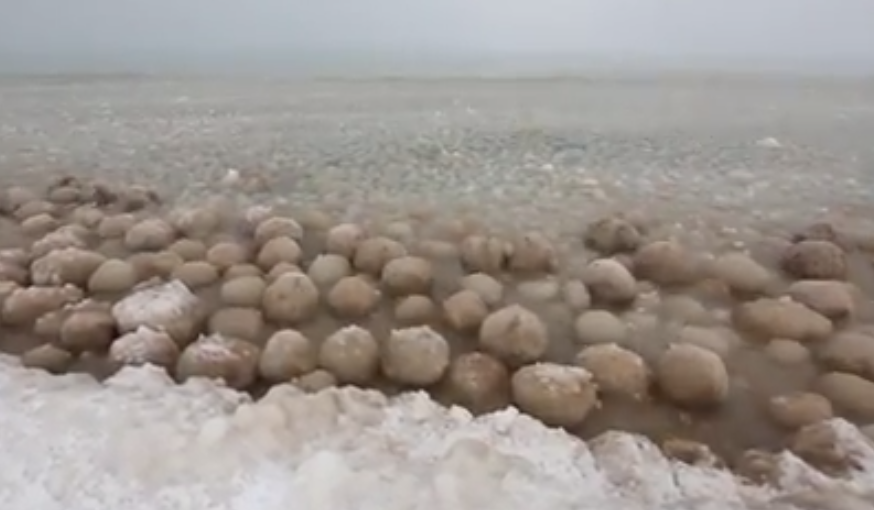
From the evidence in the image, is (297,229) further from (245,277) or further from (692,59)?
(692,59)

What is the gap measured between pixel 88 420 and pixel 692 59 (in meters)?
0.83

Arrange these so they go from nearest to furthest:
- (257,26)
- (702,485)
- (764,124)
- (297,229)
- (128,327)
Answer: (702,485) → (128,327) → (297,229) → (764,124) → (257,26)

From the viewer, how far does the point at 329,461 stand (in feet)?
1.23

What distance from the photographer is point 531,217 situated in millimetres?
639

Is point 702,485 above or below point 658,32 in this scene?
below

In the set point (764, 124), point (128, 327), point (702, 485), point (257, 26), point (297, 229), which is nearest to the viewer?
point (702, 485)

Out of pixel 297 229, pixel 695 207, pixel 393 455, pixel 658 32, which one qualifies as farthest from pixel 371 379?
pixel 658 32

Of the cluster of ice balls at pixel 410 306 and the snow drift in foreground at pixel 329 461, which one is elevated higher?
the cluster of ice balls at pixel 410 306

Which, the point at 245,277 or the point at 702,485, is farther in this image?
the point at 245,277

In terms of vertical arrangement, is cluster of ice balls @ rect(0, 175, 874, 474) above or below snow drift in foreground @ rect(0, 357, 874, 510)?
above

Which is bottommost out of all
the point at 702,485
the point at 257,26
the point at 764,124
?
the point at 702,485

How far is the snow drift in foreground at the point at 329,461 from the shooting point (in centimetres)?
36

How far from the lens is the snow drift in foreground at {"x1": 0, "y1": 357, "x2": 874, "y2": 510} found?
14.1 inches

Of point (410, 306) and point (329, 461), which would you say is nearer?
point (329, 461)
